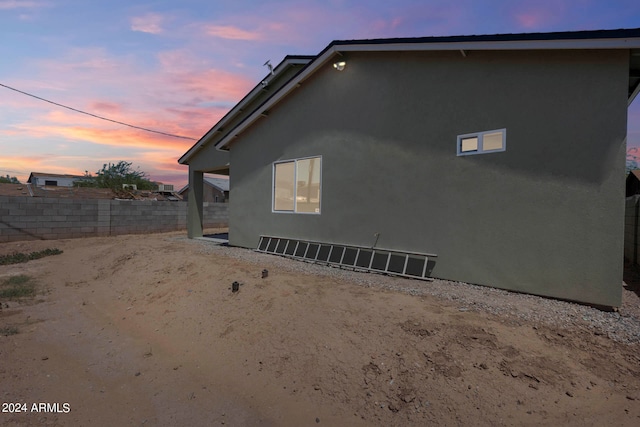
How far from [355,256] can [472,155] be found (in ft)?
10.9

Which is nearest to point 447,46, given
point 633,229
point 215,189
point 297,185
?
point 297,185

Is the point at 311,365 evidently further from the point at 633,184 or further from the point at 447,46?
the point at 633,184

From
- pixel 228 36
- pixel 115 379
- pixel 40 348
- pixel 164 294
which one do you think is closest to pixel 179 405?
pixel 115 379

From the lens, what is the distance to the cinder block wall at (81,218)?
12.4 metres

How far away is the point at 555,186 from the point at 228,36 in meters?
9.42

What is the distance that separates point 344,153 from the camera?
779cm

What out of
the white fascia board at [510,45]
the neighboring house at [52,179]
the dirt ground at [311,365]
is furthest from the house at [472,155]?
the neighboring house at [52,179]

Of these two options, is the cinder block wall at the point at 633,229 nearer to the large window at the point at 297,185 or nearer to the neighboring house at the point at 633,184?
the large window at the point at 297,185

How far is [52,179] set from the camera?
147 feet

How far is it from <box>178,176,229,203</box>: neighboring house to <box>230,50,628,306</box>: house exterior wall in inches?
1248

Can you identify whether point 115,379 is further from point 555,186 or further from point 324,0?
point 324,0

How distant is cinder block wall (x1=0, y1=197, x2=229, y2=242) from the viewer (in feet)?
40.8

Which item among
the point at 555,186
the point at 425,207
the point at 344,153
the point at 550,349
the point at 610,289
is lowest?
the point at 550,349

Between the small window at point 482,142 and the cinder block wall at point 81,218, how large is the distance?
15656mm
